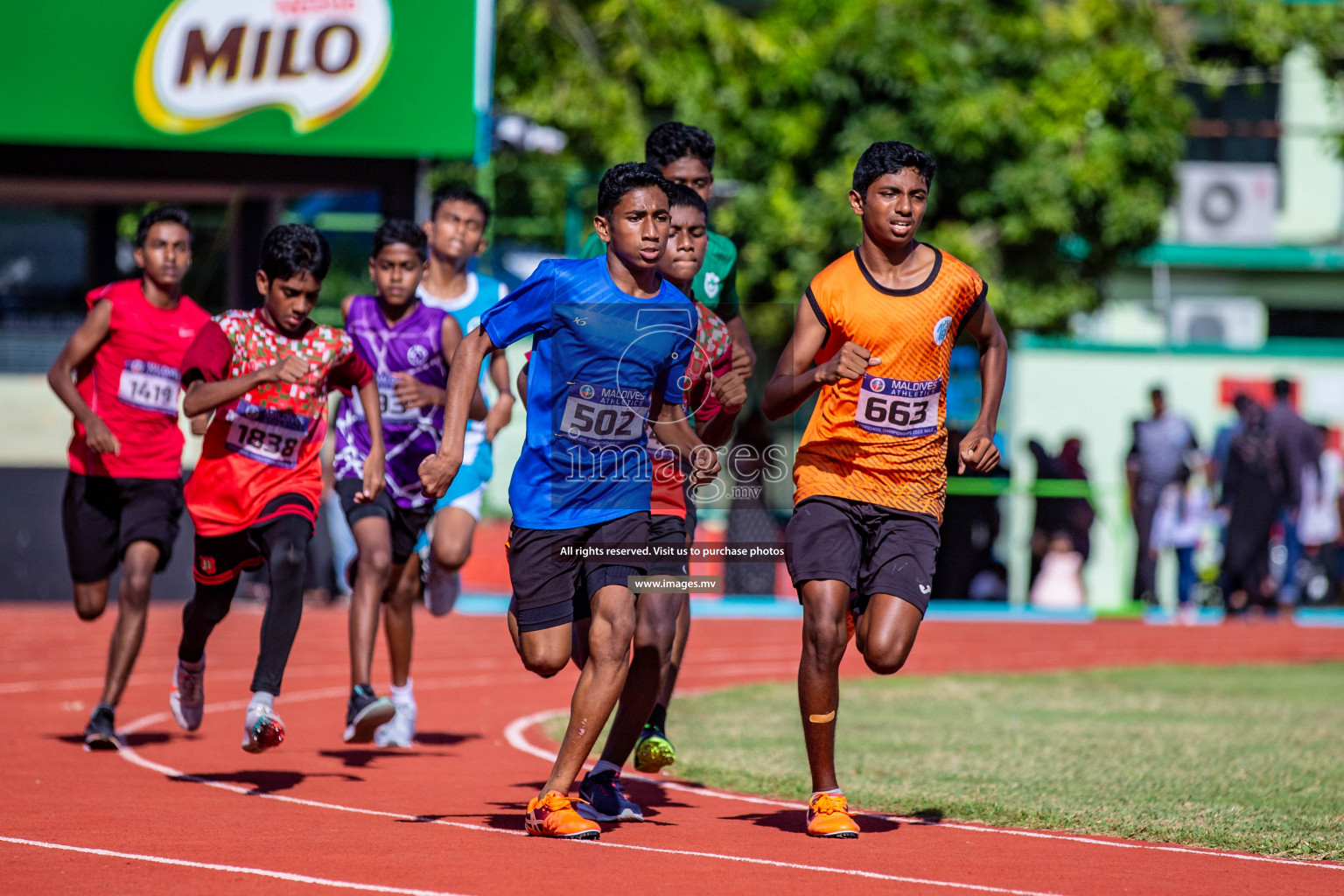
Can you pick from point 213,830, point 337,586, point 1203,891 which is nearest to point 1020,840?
point 1203,891

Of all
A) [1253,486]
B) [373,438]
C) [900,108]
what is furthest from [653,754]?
[900,108]

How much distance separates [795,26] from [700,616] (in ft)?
36.2

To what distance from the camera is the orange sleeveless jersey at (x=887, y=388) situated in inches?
262

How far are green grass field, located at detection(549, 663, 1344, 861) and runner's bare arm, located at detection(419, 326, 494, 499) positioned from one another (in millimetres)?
2497

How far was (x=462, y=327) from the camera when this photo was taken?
9062mm

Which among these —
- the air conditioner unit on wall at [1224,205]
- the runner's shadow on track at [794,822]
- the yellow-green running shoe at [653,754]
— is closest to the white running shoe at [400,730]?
the yellow-green running shoe at [653,754]

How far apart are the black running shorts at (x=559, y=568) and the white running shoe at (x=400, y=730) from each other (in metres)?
2.83

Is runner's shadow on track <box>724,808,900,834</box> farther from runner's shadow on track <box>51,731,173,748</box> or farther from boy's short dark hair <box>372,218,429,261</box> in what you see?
runner's shadow on track <box>51,731,173,748</box>

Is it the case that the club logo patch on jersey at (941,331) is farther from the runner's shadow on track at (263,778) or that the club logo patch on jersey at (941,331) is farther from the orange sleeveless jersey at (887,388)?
the runner's shadow on track at (263,778)

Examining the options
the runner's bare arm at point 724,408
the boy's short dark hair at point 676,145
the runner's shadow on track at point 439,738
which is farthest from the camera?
the runner's shadow on track at point 439,738

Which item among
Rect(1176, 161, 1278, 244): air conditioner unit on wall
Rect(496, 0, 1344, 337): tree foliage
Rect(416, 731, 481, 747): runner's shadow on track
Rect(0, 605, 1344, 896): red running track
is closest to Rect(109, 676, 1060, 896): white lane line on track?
Rect(0, 605, 1344, 896): red running track

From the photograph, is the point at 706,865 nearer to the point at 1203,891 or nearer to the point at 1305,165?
the point at 1203,891

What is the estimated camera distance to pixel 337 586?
1819 centimetres

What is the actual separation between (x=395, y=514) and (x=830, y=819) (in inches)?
124
